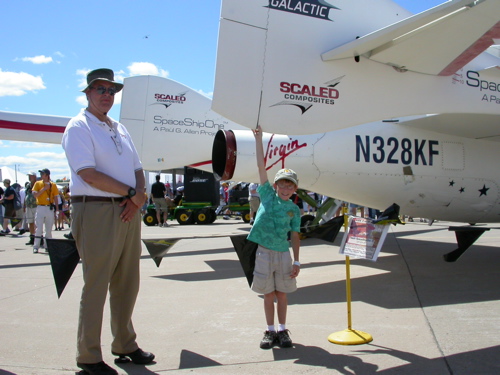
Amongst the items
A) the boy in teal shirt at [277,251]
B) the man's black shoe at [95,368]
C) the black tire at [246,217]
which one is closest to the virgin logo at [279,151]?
the boy in teal shirt at [277,251]

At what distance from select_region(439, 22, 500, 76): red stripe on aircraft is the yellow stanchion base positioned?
296 cm

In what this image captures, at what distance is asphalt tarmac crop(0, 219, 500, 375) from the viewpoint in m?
3.03

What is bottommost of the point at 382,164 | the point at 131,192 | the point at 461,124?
the point at 131,192

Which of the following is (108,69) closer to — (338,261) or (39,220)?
(338,261)

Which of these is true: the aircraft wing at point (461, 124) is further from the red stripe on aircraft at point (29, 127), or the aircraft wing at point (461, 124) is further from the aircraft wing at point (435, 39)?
the red stripe on aircraft at point (29, 127)

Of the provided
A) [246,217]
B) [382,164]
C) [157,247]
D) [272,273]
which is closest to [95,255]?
[272,273]

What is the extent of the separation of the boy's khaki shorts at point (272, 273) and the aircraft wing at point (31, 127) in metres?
7.08

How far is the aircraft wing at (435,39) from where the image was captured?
12.4ft

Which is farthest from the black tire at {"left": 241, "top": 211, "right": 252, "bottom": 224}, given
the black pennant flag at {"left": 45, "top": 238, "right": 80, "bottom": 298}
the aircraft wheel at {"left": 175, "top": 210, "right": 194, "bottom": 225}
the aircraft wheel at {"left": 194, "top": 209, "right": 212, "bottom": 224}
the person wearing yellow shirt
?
the black pennant flag at {"left": 45, "top": 238, "right": 80, "bottom": 298}

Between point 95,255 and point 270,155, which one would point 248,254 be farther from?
point 270,155

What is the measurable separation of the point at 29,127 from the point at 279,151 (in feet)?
17.6

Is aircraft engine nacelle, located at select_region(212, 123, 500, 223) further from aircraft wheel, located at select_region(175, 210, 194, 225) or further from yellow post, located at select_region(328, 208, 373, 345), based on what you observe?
aircraft wheel, located at select_region(175, 210, 194, 225)

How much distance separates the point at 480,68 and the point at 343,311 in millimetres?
3552

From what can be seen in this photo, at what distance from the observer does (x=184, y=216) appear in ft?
53.7
